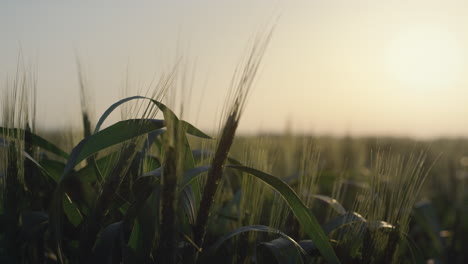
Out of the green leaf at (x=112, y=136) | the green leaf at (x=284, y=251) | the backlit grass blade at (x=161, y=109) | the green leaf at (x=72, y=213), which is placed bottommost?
the green leaf at (x=284, y=251)

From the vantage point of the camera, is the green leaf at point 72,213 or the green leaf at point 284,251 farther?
the green leaf at point 72,213

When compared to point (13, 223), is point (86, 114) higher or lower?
higher

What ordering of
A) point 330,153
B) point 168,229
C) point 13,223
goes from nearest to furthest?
1. point 168,229
2. point 13,223
3. point 330,153

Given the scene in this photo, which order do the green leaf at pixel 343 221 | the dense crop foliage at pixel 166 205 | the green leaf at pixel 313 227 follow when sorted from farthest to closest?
1. the green leaf at pixel 343 221
2. the green leaf at pixel 313 227
3. the dense crop foliage at pixel 166 205

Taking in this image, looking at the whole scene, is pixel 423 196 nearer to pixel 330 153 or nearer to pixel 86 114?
pixel 330 153

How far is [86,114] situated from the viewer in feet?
4.56

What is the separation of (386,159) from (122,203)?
598 mm

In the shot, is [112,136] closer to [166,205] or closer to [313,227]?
[166,205]

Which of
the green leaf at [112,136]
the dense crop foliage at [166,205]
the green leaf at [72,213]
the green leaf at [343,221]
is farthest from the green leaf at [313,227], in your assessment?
the green leaf at [72,213]

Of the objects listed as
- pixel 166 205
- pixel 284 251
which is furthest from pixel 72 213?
pixel 284 251

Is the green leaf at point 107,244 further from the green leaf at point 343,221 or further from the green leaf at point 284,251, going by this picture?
the green leaf at point 343,221

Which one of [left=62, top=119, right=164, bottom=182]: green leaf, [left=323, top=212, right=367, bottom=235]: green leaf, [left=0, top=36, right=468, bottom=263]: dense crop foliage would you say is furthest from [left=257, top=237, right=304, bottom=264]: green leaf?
[left=62, top=119, right=164, bottom=182]: green leaf

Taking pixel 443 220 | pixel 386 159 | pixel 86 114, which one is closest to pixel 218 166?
pixel 386 159

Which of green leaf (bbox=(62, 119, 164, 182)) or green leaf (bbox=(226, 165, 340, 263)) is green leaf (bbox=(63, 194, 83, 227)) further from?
green leaf (bbox=(226, 165, 340, 263))
